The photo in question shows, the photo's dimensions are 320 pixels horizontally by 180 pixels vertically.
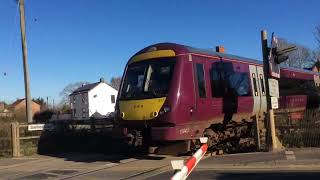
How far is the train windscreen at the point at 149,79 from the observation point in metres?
16.5

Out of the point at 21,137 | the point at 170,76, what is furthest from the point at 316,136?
the point at 21,137

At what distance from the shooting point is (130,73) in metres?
17.7

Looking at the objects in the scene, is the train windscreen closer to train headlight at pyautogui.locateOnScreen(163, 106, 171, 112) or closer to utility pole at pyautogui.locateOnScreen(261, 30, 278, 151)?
train headlight at pyautogui.locateOnScreen(163, 106, 171, 112)

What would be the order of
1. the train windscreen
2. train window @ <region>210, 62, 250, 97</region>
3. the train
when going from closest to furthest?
the train, the train windscreen, train window @ <region>210, 62, 250, 97</region>

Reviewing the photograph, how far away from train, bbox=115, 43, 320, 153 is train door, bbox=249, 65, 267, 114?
2.94 ft

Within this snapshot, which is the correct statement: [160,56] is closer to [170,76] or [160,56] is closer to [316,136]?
[170,76]

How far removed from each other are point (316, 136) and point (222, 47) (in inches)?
237

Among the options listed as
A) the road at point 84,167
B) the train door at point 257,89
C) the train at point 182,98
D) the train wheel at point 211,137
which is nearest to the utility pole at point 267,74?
the train at point 182,98

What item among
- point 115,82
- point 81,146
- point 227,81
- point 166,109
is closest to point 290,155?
point 166,109

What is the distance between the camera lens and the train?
52.9 feet

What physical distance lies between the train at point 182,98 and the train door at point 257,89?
0.90 meters

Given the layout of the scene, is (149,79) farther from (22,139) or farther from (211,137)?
(22,139)

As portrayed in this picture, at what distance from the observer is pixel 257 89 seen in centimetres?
2111

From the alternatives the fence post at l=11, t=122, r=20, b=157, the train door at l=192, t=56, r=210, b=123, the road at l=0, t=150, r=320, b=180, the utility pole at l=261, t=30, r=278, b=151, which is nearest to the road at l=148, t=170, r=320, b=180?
the road at l=0, t=150, r=320, b=180
